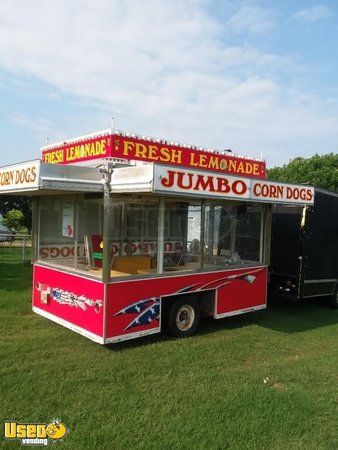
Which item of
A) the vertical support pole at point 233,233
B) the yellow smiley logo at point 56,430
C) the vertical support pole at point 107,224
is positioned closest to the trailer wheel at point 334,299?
the vertical support pole at point 233,233

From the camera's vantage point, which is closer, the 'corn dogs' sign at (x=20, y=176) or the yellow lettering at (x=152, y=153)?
the 'corn dogs' sign at (x=20, y=176)

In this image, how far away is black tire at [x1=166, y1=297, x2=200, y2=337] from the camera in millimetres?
6426

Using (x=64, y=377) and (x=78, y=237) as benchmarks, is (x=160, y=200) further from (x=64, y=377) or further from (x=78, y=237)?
(x=64, y=377)

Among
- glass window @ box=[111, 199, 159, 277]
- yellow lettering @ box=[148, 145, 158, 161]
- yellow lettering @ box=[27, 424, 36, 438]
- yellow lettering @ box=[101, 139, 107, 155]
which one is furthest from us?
yellow lettering @ box=[148, 145, 158, 161]

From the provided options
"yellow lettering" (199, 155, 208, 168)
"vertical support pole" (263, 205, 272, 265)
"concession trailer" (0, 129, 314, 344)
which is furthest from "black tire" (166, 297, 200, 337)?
"yellow lettering" (199, 155, 208, 168)

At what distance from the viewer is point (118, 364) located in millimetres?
5281

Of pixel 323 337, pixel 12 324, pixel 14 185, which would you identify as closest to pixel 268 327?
pixel 323 337

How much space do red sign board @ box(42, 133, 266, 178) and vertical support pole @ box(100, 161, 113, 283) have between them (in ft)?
4.36

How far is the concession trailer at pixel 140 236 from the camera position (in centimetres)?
563

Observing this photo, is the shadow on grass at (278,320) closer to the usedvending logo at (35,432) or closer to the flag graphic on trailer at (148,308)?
the flag graphic on trailer at (148,308)

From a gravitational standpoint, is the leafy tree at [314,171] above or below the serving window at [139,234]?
above

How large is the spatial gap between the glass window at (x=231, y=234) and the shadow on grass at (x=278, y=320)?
1.06 m

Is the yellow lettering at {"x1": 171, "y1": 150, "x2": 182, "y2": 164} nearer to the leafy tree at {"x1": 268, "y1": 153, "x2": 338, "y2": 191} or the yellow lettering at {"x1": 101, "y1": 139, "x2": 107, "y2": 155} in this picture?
the yellow lettering at {"x1": 101, "y1": 139, "x2": 107, "y2": 155}

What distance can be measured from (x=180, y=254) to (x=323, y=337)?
273cm
